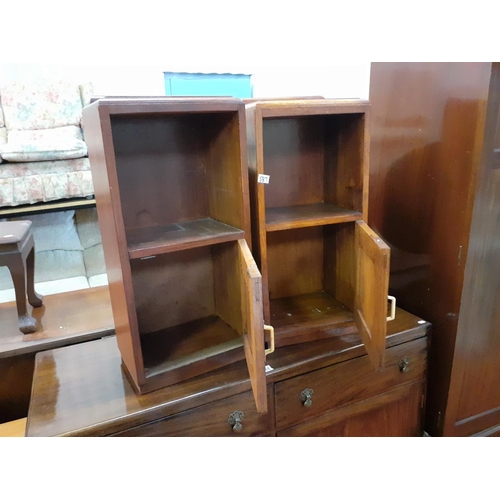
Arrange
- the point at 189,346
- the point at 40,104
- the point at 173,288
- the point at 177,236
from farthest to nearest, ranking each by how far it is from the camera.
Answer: the point at 40,104, the point at 173,288, the point at 189,346, the point at 177,236

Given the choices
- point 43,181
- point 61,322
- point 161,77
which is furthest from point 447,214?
point 161,77

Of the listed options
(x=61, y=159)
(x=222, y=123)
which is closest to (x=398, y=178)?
(x=222, y=123)

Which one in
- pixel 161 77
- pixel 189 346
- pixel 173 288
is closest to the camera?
pixel 189 346

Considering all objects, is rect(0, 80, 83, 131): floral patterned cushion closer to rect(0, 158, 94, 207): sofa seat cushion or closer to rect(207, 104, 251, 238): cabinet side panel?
rect(0, 158, 94, 207): sofa seat cushion

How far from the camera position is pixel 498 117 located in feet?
3.06

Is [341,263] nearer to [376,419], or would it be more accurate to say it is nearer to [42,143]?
[376,419]

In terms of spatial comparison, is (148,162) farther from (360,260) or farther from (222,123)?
(360,260)

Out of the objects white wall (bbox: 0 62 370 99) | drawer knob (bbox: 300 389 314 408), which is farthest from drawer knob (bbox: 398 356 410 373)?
white wall (bbox: 0 62 370 99)

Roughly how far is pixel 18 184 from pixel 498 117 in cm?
264

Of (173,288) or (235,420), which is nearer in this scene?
(235,420)

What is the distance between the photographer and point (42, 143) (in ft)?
8.57

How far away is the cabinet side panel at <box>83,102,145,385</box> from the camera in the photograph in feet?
2.39

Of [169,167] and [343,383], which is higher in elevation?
[169,167]

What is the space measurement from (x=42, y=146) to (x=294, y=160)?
2112 mm
